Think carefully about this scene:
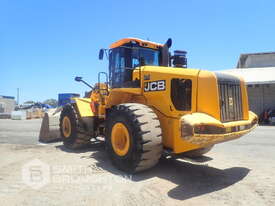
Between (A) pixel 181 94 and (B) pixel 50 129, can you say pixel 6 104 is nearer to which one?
(B) pixel 50 129

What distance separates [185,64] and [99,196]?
4242 millimetres

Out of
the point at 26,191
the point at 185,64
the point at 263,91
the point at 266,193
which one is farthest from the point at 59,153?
the point at 263,91

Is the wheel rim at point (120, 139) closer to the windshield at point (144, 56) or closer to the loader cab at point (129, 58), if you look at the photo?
the loader cab at point (129, 58)

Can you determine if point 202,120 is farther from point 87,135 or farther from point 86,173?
point 87,135

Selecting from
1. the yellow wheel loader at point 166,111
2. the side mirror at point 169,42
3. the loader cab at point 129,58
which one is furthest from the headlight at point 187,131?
the side mirror at point 169,42

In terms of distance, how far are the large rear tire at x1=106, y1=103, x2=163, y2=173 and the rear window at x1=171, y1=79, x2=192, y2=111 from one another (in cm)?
52

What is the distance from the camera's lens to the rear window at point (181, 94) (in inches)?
186

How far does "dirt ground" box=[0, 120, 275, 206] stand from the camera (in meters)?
3.72

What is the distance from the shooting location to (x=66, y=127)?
308 inches

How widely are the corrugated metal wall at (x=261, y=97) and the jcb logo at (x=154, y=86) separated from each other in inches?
709

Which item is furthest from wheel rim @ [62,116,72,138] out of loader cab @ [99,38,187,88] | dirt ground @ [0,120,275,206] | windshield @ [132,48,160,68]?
windshield @ [132,48,160,68]

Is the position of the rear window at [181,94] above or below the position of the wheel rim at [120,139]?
above

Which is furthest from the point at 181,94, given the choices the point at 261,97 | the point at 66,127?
the point at 261,97

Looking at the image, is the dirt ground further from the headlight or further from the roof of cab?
the roof of cab
